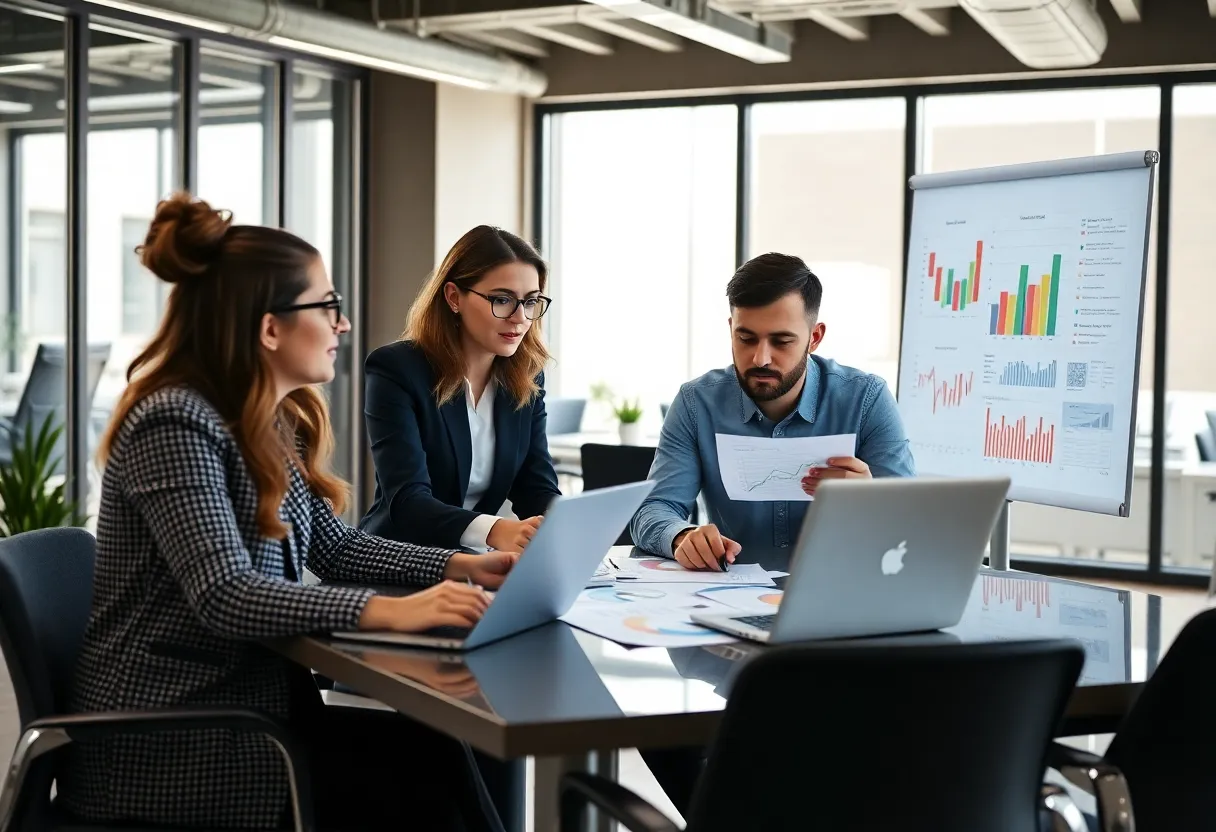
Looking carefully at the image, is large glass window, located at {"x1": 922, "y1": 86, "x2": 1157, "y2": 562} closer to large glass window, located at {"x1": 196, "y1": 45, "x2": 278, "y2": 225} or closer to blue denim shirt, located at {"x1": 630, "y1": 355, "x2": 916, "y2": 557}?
large glass window, located at {"x1": 196, "y1": 45, "x2": 278, "y2": 225}

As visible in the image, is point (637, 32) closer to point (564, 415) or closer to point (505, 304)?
point (564, 415)

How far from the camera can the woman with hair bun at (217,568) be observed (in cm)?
176

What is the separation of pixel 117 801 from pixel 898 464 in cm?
173

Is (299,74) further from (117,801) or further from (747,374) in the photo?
(117,801)

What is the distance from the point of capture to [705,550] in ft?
7.84

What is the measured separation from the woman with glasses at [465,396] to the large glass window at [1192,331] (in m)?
4.67

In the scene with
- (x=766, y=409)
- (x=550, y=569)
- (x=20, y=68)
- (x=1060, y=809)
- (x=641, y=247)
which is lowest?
(x=1060, y=809)

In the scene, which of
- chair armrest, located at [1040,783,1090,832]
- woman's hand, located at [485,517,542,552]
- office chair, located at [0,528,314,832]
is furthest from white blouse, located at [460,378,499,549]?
chair armrest, located at [1040,783,1090,832]

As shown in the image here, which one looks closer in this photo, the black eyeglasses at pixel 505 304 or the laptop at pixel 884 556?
the laptop at pixel 884 556

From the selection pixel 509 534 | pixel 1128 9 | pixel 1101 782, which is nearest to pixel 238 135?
pixel 1128 9

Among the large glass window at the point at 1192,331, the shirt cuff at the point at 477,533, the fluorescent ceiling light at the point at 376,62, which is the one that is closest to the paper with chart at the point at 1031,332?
the shirt cuff at the point at 477,533

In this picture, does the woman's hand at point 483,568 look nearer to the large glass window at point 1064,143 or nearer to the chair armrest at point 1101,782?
the chair armrest at point 1101,782

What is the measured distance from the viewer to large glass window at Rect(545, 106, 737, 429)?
24.9 feet

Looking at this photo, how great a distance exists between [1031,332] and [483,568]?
180 centimetres
